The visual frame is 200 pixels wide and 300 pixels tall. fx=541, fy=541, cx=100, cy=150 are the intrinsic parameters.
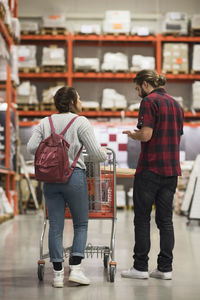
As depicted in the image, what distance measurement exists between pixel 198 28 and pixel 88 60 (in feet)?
10.00

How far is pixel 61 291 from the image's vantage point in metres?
3.59

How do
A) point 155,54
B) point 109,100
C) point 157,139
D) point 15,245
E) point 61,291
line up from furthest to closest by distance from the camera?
point 155,54
point 109,100
point 15,245
point 157,139
point 61,291

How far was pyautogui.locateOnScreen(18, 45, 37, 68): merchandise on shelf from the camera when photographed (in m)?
14.1

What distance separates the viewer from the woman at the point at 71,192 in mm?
3693

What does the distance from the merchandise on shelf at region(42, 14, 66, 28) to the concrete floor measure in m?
8.38

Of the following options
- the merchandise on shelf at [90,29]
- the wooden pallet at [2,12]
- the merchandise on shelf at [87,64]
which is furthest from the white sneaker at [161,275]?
the merchandise on shelf at [90,29]

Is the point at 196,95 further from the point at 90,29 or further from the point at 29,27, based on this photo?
the point at 29,27

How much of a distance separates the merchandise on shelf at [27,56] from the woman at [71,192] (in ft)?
34.8

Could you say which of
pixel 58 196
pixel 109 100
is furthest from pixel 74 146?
pixel 109 100

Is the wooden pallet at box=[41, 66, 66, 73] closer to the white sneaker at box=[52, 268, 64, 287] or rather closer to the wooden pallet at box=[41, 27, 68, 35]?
the wooden pallet at box=[41, 27, 68, 35]

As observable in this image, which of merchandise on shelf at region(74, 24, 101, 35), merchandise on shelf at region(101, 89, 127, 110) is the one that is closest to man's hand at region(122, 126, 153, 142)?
merchandise on shelf at region(101, 89, 127, 110)

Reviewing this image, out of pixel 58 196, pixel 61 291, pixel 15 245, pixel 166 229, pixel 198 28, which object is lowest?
pixel 15 245

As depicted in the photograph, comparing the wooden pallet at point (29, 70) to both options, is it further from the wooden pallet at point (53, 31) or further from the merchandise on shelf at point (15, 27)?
the merchandise on shelf at point (15, 27)

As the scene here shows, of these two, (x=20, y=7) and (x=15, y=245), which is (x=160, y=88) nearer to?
(x=15, y=245)
